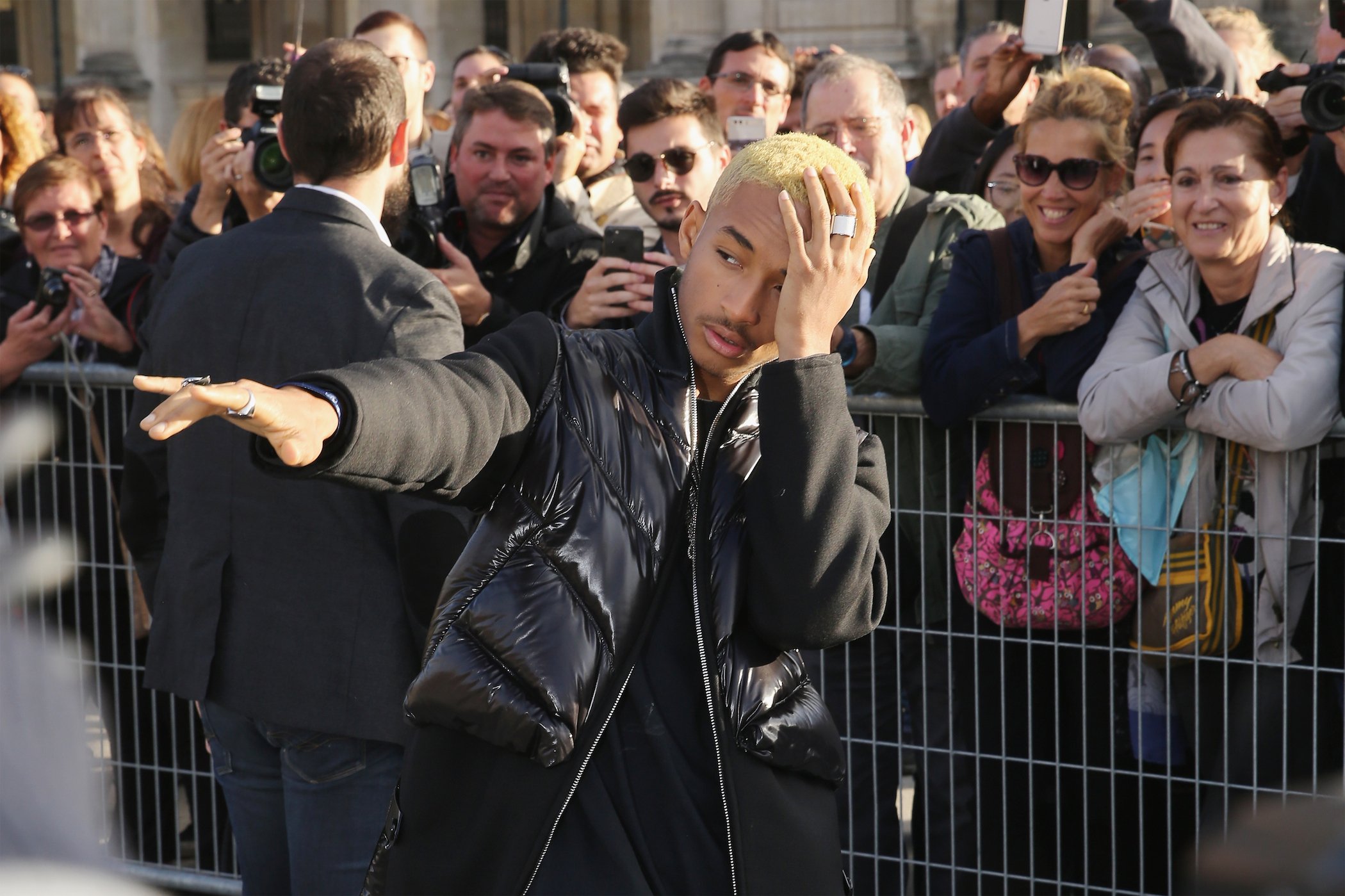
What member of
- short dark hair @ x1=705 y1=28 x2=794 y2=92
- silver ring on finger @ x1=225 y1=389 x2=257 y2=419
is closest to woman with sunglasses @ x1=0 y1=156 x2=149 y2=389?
short dark hair @ x1=705 y1=28 x2=794 y2=92

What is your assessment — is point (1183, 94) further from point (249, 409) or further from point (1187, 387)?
point (249, 409)

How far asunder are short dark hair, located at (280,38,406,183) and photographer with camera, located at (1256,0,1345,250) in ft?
7.05

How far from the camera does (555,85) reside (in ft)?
17.6

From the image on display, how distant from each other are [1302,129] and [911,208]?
3.50 ft

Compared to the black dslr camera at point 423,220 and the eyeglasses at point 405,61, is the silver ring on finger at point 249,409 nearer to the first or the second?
the black dslr camera at point 423,220

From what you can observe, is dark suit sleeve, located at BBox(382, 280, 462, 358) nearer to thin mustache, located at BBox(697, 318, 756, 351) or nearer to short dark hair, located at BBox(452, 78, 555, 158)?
thin mustache, located at BBox(697, 318, 756, 351)

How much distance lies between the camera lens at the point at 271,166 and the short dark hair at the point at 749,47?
2760mm

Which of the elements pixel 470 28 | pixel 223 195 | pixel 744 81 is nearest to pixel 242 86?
pixel 223 195

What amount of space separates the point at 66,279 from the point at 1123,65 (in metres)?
3.69

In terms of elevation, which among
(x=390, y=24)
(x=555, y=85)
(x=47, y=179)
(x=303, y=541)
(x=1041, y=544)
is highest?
(x=390, y=24)

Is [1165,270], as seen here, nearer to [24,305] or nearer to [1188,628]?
[1188,628]

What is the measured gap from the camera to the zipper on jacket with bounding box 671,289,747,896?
2.24 metres

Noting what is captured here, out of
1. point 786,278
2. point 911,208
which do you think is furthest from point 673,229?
point 786,278

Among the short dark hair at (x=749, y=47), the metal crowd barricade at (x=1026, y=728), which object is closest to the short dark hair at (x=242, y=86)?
the short dark hair at (x=749, y=47)
